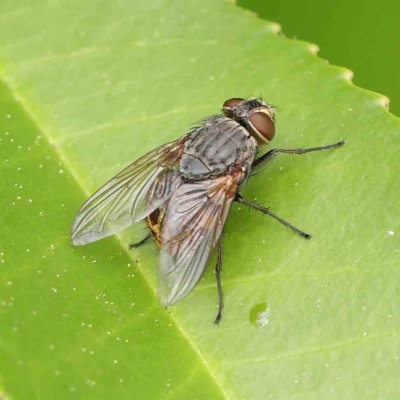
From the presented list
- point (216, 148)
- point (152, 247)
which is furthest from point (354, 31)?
point (152, 247)

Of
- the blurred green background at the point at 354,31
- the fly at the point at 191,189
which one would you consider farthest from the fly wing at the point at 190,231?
the blurred green background at the point at 354,31

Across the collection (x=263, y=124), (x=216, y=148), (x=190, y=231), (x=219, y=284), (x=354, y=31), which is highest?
(x=354, y=31)

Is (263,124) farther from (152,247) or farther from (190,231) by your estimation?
(152,247)

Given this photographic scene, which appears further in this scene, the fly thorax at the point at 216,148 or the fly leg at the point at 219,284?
the fly thorax at the point at 216,148

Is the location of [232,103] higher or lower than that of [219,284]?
higher

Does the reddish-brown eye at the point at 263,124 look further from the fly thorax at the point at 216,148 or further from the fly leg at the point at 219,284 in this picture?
the fly leg at the point at 219,284

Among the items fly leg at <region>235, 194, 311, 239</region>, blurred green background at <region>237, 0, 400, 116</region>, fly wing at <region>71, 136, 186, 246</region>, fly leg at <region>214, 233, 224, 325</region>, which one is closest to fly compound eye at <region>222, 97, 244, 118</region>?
fly wing at <region>71, 136, 186, 246</region>

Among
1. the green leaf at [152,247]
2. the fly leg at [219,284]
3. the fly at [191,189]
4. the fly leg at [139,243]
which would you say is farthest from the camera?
the fly leg at [139,243]
